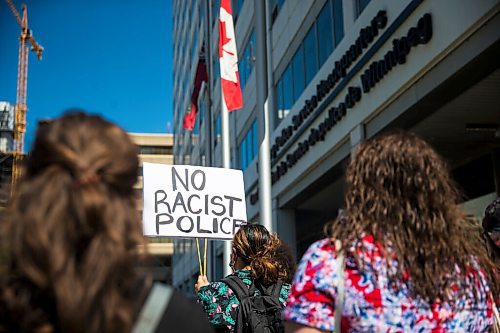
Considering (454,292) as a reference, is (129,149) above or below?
above

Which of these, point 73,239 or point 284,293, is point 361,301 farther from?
point 284,293

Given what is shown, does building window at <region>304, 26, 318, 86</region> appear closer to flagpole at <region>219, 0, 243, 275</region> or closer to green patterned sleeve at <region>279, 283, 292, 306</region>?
flagpole at <region>219, 0, 243, 275</region>

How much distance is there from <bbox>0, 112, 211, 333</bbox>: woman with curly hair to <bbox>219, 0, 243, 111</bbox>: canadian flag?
27.1 ft

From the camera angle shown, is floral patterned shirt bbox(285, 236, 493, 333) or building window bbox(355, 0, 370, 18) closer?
floral patterned shirt bbox(285, 236, 493, 333)

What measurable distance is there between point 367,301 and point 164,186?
402 cm

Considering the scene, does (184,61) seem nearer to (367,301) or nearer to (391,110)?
(391,110)

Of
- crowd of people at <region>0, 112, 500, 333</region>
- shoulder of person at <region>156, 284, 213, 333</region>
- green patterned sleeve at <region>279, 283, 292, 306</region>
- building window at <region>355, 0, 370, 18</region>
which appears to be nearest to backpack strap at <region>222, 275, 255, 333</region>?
green patterned sleeve at <region>279, 283, 292, 306</region>

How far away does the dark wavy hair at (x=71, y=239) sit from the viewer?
140 cm

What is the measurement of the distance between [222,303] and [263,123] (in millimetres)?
5286

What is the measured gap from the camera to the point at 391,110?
34.0ft

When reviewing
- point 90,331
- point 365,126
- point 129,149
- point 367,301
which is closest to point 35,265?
point 90,331

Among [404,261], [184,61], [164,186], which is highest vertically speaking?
[184,61]

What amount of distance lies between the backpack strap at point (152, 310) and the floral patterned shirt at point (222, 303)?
235 centimetres

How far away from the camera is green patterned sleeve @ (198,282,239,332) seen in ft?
12.7
